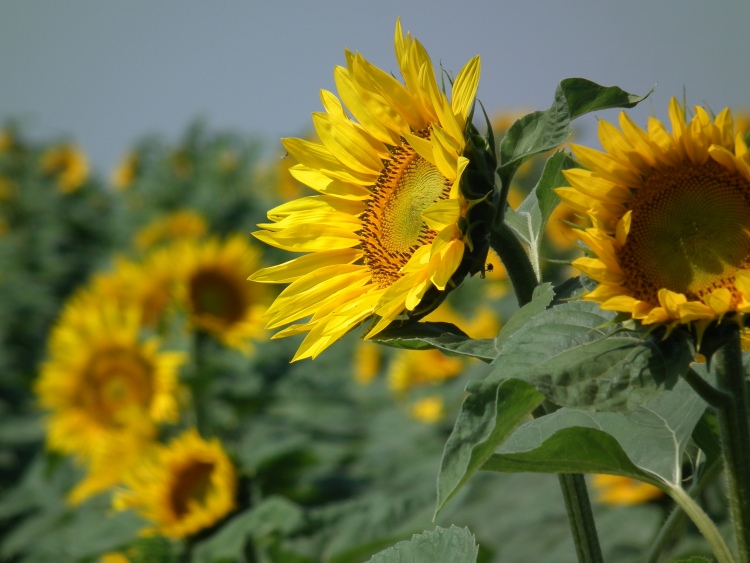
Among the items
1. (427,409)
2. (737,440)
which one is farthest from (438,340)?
(427,409)

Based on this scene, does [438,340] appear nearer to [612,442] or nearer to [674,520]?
[612,442]

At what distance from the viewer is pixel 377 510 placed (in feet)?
7.40

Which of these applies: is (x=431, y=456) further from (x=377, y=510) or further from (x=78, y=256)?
(x=78, y=256)

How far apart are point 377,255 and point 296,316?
126 mm

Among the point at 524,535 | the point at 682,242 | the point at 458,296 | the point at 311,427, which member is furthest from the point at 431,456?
the point at 682,242

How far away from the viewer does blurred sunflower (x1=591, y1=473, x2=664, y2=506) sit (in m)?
2.74

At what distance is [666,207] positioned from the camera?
100 cm

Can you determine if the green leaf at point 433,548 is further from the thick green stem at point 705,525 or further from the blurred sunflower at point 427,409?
the blurred sunflower at point 427,409

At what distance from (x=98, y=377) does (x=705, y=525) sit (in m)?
2.88

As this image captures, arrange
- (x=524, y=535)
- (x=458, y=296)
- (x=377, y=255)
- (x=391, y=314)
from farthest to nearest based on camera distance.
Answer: (x=458, y=296)
(x=524, y=535)
(x=377, y=255)
(x=391, y=314)

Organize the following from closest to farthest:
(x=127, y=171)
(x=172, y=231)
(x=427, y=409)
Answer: (x=427, y=409), (x=172, y=231), (x=127, y=171)

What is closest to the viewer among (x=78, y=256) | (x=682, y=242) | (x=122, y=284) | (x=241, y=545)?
(x=682, y=242)

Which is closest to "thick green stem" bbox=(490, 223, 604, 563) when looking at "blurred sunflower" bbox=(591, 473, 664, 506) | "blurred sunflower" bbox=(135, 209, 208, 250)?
"blurred sunflower" bbox=(591, 473, 664, 506)

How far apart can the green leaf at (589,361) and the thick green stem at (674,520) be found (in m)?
0.27
